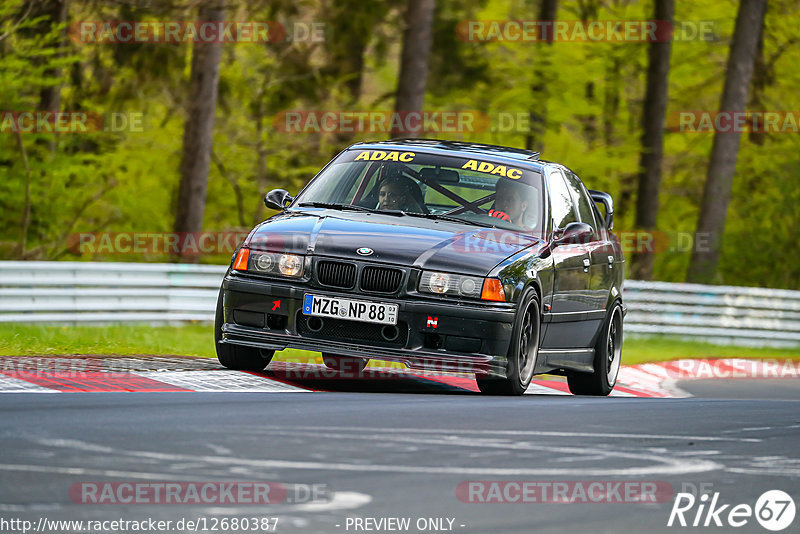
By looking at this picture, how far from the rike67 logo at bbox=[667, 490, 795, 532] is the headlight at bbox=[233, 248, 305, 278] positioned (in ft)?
12.3

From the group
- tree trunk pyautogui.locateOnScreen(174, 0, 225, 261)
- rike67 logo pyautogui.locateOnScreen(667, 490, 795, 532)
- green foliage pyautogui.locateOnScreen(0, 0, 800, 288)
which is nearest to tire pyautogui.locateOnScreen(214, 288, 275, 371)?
rike67 logo pyautogui.locateOnScreen(667, 490, 795, 532)

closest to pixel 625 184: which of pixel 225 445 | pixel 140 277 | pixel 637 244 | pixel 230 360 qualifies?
pixel 637 244

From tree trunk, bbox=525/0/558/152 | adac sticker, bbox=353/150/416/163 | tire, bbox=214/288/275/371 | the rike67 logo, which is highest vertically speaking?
tree trunk, bbox=525/0/558/152

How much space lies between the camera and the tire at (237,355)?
9.23 meters

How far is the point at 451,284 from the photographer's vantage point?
335 inches

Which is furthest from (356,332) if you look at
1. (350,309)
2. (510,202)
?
(510,202)

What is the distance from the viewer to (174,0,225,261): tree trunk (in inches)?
922

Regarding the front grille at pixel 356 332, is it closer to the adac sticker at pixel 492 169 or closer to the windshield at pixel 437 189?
the windshield at pixel 437 189

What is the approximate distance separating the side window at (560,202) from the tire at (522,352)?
1139 millimetres

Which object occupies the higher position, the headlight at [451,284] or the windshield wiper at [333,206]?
the windshield wiper at [333,206]

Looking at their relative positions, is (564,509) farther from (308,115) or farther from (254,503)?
(308,115)

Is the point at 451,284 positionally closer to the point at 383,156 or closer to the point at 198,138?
the point at 383,156

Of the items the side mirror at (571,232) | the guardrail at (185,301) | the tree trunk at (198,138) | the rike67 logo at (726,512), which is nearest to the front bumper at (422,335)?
the side mirror at (571,232)

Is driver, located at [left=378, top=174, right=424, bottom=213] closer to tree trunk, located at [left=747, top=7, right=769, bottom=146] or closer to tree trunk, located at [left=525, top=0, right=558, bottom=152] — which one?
tree trunk, located at [left=525, top=0, right=558, bottom=152]
